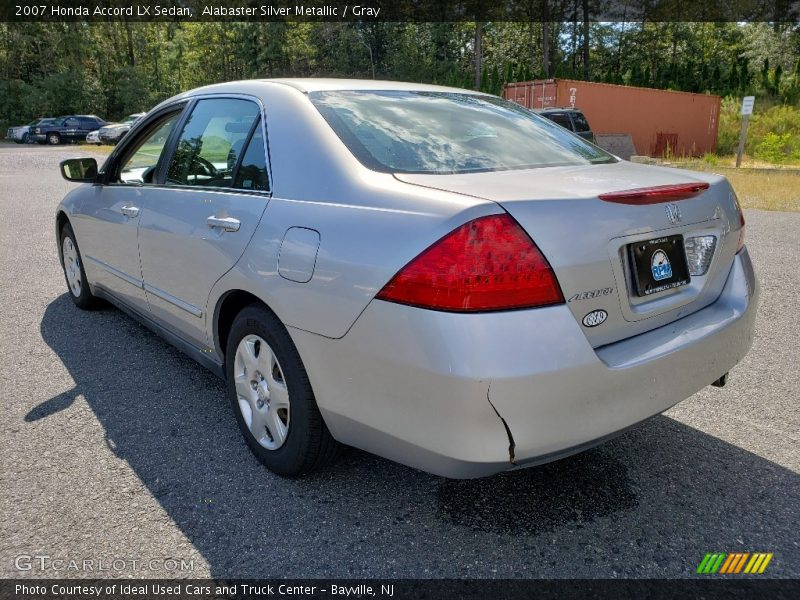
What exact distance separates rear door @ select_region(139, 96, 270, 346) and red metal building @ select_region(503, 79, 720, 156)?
21590 mm

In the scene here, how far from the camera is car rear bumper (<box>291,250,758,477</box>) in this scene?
1.88 m

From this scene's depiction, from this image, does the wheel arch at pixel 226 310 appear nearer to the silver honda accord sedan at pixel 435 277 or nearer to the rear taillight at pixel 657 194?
the silver honda accord sedan at pixel 435 277

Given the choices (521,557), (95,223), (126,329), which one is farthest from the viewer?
(126,329)

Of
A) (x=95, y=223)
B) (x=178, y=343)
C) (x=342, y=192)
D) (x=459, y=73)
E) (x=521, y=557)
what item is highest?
(x=459, y=73)

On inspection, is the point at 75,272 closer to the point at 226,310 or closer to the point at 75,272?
the point at 75,272

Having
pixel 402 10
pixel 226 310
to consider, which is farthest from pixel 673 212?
pixel 402 10

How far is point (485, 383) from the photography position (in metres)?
1.86

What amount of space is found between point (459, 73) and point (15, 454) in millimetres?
48384

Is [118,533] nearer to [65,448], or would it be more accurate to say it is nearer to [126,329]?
[65,448]

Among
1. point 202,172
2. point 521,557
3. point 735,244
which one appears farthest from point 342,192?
point 735,244

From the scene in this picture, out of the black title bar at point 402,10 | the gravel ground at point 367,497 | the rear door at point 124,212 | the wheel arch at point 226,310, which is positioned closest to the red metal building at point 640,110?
the rear door at point 124,212

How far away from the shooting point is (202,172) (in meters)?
3.20

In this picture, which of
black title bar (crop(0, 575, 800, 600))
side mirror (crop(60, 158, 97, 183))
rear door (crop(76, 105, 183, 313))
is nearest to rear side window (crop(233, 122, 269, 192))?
rear door (crop(76, 105, 183, 313))

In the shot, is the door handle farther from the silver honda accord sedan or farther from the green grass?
the green grass
